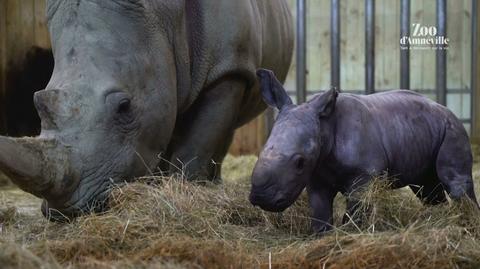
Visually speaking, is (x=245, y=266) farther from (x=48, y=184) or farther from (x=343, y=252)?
(x=48, y=184)

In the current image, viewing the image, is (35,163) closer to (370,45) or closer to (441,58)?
(370,45)

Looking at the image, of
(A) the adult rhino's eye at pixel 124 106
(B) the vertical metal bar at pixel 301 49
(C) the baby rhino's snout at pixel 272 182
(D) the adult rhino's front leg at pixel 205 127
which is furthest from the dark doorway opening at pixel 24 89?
(C) the baby rhino's snout at pixel 272 182

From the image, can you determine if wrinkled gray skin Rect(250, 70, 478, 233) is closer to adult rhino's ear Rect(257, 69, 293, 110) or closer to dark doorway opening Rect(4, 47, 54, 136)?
adult rhino's ear Rect(257, 69, 293, 110)

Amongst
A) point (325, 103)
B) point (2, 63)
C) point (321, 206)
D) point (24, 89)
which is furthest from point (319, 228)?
point (2, 63)

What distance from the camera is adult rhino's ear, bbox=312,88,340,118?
3.91 m

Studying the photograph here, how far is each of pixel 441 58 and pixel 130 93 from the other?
206 inches

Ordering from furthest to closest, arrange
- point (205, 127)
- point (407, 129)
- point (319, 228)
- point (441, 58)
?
point (441, 58) < point (205, 127) < point (407, 129) < point (319, 228)

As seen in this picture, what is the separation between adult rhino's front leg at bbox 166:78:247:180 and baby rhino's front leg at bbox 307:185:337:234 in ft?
3.66

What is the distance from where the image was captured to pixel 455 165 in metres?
4.28

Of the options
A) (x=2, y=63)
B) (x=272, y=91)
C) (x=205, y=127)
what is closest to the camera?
(x=272, y=91)

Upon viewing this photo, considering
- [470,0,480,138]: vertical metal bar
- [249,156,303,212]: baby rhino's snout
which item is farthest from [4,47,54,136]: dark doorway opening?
[249,156,303,212]: baby rhino's snout

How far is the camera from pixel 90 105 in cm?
446

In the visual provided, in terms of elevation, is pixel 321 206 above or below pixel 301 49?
below

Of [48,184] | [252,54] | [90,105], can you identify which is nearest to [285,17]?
[252,54]
